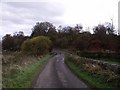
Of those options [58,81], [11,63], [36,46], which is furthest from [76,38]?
[58,81]

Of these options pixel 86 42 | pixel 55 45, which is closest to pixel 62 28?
pixel 55 45

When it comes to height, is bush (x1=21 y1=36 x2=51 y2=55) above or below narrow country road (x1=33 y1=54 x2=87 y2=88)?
above

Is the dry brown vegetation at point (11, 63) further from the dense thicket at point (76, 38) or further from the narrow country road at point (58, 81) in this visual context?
the dense thicket at point (76, 38)

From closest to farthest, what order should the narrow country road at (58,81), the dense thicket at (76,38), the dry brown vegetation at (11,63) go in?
1. the narrow country road at (58,81)
2. the dry brown vegetation at (11,63)
3. the dense thicket at (76,38)

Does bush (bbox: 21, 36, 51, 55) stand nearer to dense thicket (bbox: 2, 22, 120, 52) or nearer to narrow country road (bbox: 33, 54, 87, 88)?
dense thicket (bbox: 2, 22, 120, 52)

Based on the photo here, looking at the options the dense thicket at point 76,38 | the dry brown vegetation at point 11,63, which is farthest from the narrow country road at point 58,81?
the dense thicket at point 76,38

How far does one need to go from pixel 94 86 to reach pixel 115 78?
1992 millimetres

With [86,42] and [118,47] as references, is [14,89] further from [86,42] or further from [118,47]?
[86,42]

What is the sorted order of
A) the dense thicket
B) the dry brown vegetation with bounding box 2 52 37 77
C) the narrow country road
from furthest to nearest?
the dense thicket < the dry brown vegetation with bounding box 2 52 37 77 < the narrow country road

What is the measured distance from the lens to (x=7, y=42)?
122000 mm

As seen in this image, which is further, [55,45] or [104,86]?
[55,45]

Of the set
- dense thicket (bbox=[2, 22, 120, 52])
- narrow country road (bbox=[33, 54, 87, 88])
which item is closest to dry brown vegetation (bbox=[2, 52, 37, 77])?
narrow country road (bbox=[33, 54, 87, 88])

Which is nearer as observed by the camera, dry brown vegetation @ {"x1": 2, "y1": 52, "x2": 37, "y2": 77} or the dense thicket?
dry brown vegetation @ {"x1": 2, "y1": 52, "x2": 37, "y2": 77}

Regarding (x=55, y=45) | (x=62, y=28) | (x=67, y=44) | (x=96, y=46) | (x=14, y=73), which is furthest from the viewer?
(x=62, y=28)
